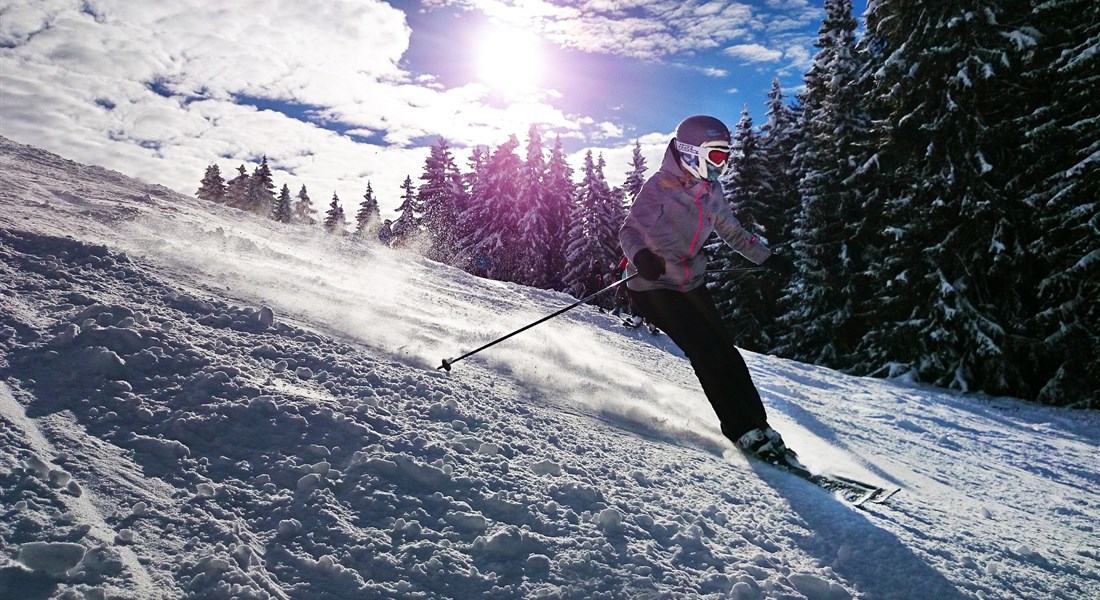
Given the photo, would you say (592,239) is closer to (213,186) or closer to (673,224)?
(673,224)

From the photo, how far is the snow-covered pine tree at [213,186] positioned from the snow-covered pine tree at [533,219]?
43.4 m

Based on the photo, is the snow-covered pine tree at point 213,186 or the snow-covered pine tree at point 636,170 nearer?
the snow-covered pine tree at point 636,170

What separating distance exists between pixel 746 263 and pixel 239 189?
6068 centimetres

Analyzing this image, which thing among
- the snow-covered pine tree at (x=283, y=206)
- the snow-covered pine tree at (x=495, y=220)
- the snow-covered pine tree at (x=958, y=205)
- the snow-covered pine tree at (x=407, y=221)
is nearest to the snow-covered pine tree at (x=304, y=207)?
the snow-covered pine tree at (x=283, y=206)

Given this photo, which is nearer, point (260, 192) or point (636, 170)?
point (636, 170)

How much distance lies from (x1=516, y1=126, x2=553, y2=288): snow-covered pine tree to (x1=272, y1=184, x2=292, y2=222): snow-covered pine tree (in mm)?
37731

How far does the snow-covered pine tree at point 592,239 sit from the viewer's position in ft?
123

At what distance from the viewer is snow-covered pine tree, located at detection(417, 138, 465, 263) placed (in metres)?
46.0

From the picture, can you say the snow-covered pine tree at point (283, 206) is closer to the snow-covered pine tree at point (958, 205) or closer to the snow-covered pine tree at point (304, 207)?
the snow-covered pine tree at point (304, 207)

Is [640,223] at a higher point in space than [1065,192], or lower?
lower

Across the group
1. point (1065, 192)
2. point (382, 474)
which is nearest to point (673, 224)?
point (382, 474)

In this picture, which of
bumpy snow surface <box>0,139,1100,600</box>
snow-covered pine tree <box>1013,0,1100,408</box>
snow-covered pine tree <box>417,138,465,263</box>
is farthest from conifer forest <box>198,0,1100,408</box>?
snow-covered pine tree <box>417,138,465,263</box>

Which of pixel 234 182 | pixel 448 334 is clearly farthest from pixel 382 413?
pixel 234 182

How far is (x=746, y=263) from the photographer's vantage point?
89.0 feet
